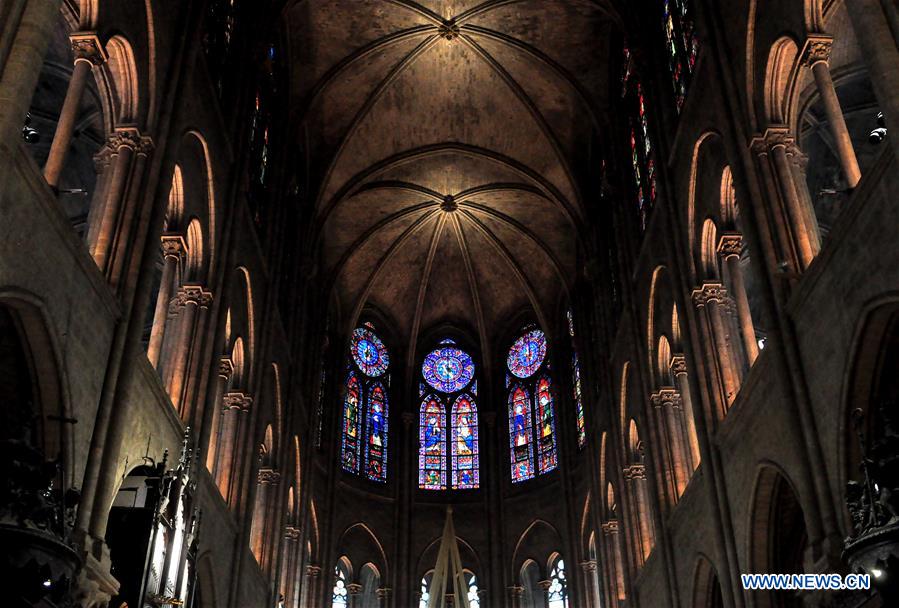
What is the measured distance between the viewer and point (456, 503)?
33.9 m

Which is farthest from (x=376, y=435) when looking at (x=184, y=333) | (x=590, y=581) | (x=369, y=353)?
(x=184, y=333)

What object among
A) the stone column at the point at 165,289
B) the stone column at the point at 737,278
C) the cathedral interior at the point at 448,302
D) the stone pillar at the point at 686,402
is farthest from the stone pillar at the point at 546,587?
the stone column at the point at 165,289

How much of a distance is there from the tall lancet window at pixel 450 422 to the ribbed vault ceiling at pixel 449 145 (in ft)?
3.80

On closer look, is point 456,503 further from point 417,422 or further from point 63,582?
point 63,582

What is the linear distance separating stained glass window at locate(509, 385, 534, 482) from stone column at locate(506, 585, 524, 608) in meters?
3.84

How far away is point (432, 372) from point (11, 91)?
27919mm

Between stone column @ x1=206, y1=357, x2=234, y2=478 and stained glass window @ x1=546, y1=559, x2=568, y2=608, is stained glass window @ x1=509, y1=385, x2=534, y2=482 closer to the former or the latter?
stained glass window @ x1=546, y1=559, x2=568, y2=608

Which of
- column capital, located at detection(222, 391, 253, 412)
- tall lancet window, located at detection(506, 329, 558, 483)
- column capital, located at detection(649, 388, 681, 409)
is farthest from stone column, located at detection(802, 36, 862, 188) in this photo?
tall lancet window, located at detection(506, 329, 558, 483)

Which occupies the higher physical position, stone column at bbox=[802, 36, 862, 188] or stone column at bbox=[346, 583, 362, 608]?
stone column at bbox=[802, 36, 862, 188]

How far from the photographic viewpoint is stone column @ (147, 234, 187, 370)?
15570 millimetres

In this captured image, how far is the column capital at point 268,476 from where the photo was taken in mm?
23984

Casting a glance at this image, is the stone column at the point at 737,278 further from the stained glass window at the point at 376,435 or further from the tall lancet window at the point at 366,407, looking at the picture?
the stained glass window at the point at 376,435

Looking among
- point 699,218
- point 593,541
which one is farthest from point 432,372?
point 699,218

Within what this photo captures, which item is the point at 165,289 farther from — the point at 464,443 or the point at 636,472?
the point at 464,443
